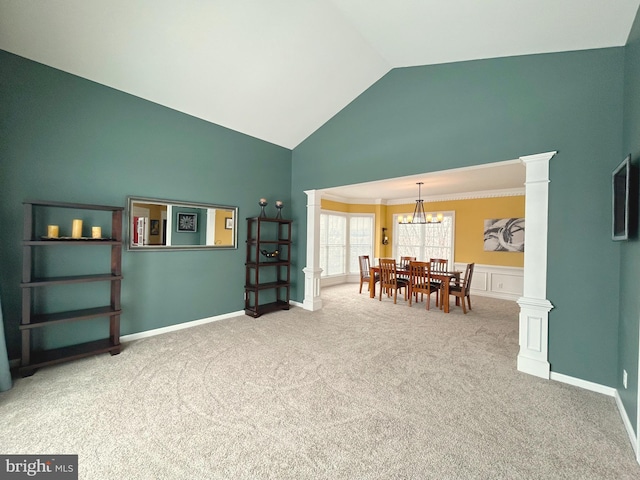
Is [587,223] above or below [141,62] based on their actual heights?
below

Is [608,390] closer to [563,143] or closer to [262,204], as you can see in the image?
[563,143]

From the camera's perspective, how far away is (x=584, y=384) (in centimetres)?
245

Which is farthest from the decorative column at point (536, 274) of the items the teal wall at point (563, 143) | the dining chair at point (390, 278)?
the dining chair at point (390, 278)

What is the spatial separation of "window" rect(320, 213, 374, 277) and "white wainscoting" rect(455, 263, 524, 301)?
2981 mm

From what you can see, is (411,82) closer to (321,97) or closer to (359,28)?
(359,28)

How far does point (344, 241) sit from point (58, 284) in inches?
257

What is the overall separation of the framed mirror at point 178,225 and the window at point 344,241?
374cm

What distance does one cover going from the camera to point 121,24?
248 centimetres

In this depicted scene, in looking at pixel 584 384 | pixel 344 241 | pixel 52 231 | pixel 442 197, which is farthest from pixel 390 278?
pixel 52 231

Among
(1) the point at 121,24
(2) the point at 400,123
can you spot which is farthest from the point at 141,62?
(2) the point at 400,123

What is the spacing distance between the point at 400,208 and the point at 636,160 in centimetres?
629

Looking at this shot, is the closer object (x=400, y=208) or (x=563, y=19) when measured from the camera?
(x=563, y=19)

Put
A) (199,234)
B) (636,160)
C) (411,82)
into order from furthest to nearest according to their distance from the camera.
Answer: (199,234) < (411,82) < (636,160)

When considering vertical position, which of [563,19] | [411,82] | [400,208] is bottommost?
[400,208]
